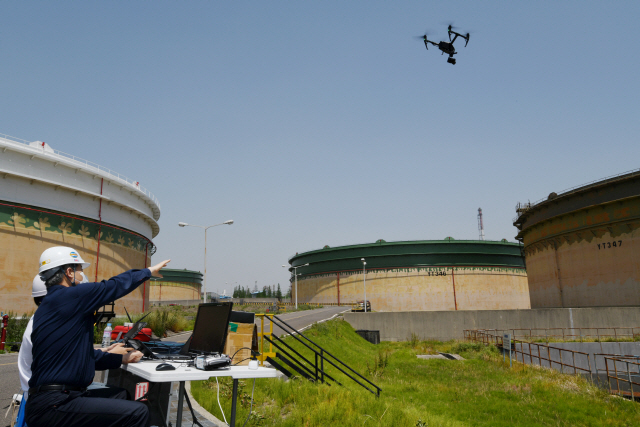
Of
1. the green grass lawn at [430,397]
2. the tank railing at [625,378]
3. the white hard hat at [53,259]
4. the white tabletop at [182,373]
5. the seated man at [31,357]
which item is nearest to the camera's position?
the seated man at [31,357]

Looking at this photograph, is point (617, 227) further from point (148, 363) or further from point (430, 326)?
point (148, 363)

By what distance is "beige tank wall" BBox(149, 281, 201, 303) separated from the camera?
103981mm

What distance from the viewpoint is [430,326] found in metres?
37.8

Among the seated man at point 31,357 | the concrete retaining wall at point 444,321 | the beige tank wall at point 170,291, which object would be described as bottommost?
the concrete retaining wall at point 444,321

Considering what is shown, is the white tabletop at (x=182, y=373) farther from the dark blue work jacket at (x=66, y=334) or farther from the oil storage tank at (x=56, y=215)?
the oil storage tank at (x=56, y=215)

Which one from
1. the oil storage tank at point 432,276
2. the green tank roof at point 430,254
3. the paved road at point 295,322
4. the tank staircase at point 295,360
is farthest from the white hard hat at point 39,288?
the green tank roof at point 430,254

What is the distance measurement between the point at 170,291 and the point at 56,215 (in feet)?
264

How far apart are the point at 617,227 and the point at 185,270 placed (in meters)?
97.4

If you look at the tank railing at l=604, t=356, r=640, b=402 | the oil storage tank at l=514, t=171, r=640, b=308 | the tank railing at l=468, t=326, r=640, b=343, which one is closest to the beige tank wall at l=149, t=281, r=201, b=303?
the oil storage tank at l=514, t=171, r=640, b=308

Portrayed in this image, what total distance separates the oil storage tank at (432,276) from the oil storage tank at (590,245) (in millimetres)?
20684

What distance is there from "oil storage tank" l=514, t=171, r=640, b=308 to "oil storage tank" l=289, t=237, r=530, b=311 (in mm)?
20684

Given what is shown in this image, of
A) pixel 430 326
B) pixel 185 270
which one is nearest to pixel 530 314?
pixel 430 326

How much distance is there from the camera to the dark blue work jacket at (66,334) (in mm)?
3213

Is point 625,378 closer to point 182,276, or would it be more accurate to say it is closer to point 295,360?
point 295,360
